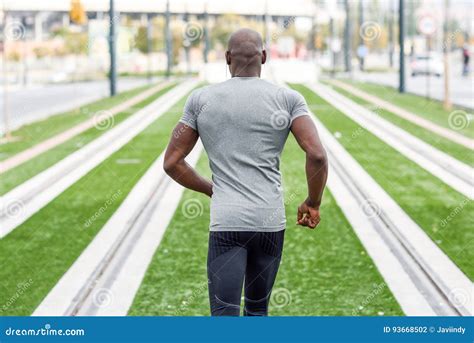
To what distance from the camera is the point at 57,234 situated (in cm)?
1121

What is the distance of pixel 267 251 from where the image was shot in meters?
4.30

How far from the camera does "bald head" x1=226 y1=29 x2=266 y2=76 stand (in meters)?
4.21

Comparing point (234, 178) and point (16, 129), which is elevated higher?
point (234, 178)

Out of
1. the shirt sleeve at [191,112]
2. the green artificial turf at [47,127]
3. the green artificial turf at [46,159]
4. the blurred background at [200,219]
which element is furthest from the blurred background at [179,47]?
the shirt sleeve at [191,112]

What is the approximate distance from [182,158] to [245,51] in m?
0.56

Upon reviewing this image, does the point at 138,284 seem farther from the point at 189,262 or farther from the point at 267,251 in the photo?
the point at 267,251

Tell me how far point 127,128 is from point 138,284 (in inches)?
650

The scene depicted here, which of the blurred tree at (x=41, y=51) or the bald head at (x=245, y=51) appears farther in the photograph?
the blurred tree at (x=41, y=51)

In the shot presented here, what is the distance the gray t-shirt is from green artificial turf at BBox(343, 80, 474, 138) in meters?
17.8

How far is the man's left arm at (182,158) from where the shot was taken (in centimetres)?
432

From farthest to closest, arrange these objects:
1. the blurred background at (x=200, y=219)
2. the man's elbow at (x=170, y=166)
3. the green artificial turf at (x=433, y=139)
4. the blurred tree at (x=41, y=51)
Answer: the blurred tree at (x=41, y=51) < the green artificial turf at (x=433, y=139) < the blurred background at (x=200, y=219) < the man's elbow at (x=170, y=166)

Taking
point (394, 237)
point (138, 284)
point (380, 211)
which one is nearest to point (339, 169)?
point (380, 211)

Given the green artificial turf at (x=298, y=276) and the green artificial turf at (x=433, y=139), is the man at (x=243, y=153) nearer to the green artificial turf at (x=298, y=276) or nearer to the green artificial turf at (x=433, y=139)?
the green artificial turf at (x=298, y=276)

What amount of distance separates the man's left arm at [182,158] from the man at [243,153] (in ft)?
0.10
